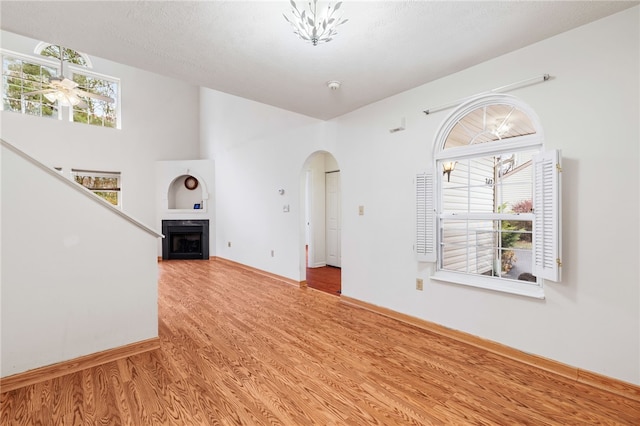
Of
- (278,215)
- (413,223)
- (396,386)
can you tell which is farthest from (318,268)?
(396,386)

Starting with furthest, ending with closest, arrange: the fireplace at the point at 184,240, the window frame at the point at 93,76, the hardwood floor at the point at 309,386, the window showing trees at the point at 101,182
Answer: the fireplace at the point at 184,240, the window showing trees at the point at 101,182, the window frame at the point at 93,76, the hardwood floor at the point at 309,386

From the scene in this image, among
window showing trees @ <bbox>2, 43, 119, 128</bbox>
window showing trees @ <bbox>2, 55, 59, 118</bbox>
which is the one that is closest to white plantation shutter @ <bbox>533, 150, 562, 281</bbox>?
window showing trees @ <bbox>2, 43, 119, 128</bbox>

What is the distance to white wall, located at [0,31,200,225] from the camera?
20.2 feet

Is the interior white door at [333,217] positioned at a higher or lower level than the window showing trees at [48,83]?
lower

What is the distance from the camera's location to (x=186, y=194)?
788 cm

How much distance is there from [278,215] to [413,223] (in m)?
2.75

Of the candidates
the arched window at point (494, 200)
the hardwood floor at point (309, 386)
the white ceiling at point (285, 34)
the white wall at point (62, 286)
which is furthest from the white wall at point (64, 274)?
the arched window at point (494, 200)

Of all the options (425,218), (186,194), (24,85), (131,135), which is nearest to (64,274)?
(425,218)

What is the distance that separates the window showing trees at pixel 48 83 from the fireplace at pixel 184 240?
8.95ft

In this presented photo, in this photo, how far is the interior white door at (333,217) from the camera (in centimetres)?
634

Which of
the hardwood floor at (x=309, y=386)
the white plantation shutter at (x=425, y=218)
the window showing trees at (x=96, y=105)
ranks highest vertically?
the window showing trees at (x=96, y=105)

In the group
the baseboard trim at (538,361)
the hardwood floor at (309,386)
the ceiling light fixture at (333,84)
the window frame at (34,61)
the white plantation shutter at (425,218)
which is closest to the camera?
the hardwood floor at (309,386)

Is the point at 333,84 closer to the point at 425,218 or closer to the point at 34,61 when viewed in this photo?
the point at 425,218

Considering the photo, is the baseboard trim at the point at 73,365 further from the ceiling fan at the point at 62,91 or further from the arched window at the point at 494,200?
the ceiling fan at the point at 62,91
